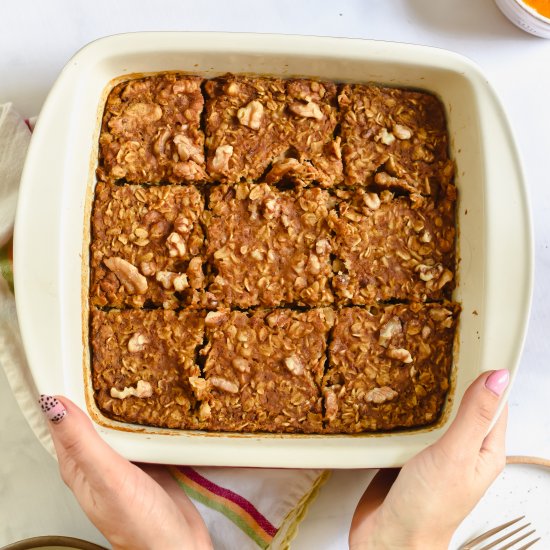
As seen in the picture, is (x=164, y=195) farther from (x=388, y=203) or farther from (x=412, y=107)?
(x=412, y=107)

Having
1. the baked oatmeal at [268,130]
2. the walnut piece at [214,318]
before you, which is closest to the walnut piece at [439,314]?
the baked oatmeal at [268,130]

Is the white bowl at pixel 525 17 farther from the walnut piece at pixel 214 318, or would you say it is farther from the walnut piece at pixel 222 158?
the walnut piece at pixel 214 318

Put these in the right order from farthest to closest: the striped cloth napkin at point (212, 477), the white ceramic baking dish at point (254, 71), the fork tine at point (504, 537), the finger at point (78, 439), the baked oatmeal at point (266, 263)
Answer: the fork tine at point (504, 537)
the striped cloth napkin at point (212, 477)
the baked oatmeal at point (266, 263)
the white ceramic baking dish at point (254, 71)
the finger at point (78, 439)

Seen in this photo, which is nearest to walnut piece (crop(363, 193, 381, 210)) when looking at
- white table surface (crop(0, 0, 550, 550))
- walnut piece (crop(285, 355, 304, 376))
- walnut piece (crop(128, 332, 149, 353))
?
walnut piece (crop(285, 355, 304, 376))

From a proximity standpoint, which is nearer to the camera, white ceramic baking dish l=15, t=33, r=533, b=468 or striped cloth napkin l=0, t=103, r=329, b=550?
white ceramic baking dish l=15, t=33, r=533, b=468

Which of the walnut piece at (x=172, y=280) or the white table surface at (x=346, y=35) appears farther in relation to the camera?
the white table surface at (x=346, y=35)

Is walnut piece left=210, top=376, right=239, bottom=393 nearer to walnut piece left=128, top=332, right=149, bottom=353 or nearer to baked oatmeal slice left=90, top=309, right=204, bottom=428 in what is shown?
baked oatmeal slice left=90, top=309, right=204, bottom=428

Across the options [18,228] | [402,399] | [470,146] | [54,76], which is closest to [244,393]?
[402,399]
